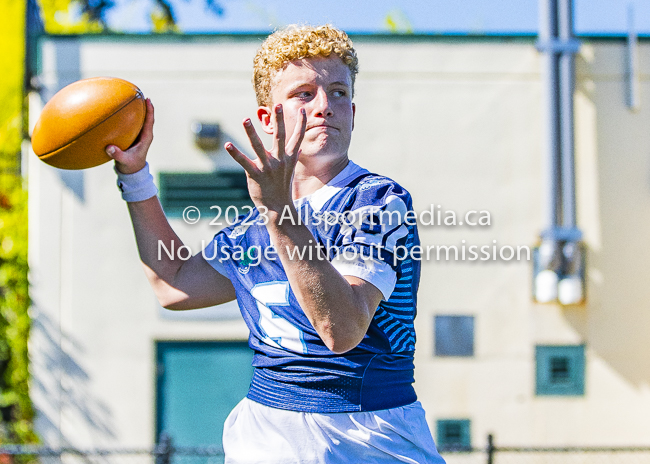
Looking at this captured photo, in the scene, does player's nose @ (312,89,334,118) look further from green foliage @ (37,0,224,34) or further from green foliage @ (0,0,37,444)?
green foliage @ (37,0,224,34)

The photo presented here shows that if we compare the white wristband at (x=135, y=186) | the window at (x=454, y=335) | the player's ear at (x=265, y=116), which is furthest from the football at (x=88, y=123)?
the window at (x=454, y=335)

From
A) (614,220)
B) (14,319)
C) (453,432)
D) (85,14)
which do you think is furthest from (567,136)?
(85,14)

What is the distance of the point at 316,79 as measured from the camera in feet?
5.56

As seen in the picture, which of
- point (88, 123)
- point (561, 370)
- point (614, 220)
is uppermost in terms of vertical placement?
point (614, 220)

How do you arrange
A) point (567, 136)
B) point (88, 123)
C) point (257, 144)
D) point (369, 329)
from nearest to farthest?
point (257, 144)
point (369, 329)
point (88, 123)
point (567, 136)

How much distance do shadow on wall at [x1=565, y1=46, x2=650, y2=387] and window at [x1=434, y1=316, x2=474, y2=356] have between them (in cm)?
92

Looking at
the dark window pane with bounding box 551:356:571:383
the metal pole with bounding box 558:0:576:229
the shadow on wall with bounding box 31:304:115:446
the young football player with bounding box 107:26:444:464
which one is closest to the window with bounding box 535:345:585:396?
the dark window pane with bounding box 551:356:571:383

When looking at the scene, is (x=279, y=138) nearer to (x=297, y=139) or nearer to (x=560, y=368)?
(x=297, y=139)

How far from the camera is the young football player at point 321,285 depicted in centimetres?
132

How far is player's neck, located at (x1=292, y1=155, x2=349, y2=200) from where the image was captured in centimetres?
173

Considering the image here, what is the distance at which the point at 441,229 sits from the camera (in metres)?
5.97

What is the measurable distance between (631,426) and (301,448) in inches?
210

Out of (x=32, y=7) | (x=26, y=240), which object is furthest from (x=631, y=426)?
(x=32, y=7)

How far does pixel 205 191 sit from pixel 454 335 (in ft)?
8.76
